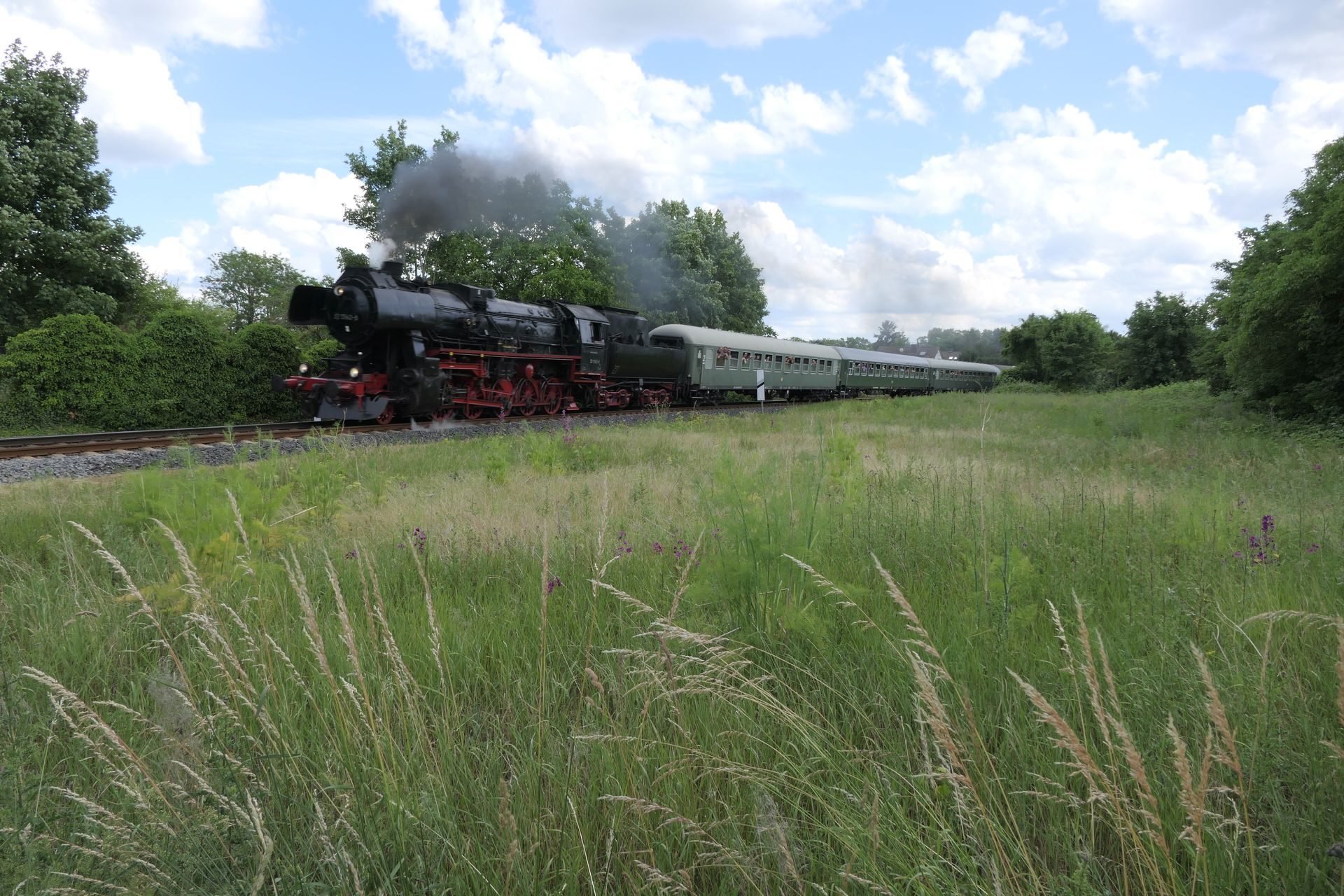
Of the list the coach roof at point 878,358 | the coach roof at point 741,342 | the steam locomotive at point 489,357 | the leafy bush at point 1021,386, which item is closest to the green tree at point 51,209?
the steam locomotive at point 489,357

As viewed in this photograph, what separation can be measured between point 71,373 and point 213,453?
965 centimetres

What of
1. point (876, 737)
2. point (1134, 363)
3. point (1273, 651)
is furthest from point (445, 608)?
point (1134, 363)

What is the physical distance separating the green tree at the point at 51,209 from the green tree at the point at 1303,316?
1287 inches

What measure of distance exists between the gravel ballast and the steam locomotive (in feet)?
5.48

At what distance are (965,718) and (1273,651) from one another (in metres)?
1.53

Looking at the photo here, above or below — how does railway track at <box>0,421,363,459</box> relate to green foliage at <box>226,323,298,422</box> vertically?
below

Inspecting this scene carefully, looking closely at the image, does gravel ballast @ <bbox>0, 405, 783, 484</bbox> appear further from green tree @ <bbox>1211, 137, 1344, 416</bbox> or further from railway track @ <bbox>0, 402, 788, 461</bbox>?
green tree @ <bbox>1211, 137, 1344, 416</bbox>

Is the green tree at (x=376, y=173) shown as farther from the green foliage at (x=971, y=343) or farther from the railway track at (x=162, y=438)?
the green foliage at (x=971, y=343)

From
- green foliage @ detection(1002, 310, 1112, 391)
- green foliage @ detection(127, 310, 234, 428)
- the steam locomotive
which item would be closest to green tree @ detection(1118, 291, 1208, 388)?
green foliage @ detection(1002, 310, 1112, 391)

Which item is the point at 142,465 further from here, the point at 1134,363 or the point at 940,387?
the point at 1134,363

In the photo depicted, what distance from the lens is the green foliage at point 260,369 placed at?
66.6ft

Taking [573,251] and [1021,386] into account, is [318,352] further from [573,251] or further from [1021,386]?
[1021,386]

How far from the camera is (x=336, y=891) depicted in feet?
5.76

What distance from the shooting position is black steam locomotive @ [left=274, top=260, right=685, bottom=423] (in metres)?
16.0
